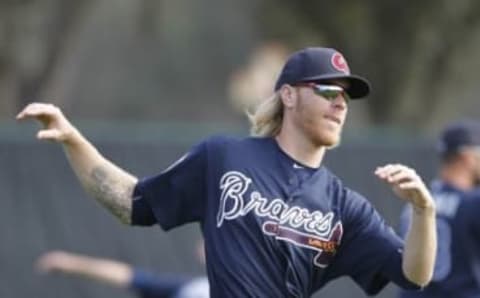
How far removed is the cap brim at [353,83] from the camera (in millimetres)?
7145

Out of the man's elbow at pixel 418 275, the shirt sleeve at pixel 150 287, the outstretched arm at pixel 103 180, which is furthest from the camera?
the shirt sleeve at pixel 150 287

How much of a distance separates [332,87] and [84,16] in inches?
551

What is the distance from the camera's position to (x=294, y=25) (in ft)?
71.9

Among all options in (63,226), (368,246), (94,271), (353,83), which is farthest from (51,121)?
(63,226)

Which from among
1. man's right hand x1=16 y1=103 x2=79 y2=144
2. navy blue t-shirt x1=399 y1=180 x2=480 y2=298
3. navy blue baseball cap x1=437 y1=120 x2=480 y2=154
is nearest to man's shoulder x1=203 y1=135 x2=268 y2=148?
man's right hand x1=16 y1=103 x2=79 y2=144

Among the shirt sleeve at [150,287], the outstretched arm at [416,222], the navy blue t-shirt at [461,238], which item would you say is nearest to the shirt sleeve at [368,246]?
the outstretched arm at [416,222]

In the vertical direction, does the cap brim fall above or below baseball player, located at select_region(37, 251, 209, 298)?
above

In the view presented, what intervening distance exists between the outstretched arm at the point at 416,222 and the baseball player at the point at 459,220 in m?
2.90

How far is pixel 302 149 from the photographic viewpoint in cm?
720

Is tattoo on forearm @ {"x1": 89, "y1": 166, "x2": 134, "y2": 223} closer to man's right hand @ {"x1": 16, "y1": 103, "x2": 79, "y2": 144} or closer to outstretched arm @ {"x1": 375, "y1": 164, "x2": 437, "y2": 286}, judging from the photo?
man's right hand @ {"x1": 16, "y1": 103, "x2": 79, "y2": 144}

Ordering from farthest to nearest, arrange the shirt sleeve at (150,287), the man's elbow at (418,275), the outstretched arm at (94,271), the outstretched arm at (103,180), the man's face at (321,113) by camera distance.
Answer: the shirt sleeve at (150,287) → the outstretched arm at (94,271) → the outstretched arm at (103,180) → the man's face at (321,113) → the man's elbow at (418,275)

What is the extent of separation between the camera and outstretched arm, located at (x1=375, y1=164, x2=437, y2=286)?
6633 millimetres

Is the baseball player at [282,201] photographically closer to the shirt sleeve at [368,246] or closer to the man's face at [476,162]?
the shirt sleeve at [368,246]

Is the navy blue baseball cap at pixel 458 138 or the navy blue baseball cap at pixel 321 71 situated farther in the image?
the navy blue baseball cap at pixel 458 138
